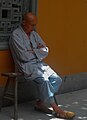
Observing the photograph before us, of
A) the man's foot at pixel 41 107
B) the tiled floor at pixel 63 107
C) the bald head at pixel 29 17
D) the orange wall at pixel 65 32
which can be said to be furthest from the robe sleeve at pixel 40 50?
the tiled floor at pixel 63 107

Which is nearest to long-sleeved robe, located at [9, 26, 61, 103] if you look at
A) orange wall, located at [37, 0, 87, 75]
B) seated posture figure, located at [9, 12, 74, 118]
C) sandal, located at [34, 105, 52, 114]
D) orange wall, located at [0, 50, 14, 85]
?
seated posture figure, located at [9, 12, 74, 118]

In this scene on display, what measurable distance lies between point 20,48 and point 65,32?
161 cm

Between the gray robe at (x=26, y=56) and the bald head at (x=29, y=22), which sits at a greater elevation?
the bald head at (x=29, y=22)

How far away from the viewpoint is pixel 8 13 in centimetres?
611

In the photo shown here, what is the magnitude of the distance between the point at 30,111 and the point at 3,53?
3.26 feet

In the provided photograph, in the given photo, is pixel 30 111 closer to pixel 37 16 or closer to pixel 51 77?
pixel 51 77

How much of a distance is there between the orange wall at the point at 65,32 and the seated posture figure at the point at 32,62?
62 centimetres

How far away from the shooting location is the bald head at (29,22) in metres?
5.90

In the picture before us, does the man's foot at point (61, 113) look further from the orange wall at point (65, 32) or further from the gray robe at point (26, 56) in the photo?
the orange wall at point (65, 32)

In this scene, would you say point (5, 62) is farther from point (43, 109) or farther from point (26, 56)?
point (43, 109)

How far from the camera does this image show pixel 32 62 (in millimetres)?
5906

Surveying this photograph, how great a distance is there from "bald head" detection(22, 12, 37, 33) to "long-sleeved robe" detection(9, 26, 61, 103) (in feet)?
0.24

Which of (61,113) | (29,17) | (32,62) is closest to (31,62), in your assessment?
(32,62)

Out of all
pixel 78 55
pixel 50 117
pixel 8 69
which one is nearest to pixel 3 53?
pixel 8 69
